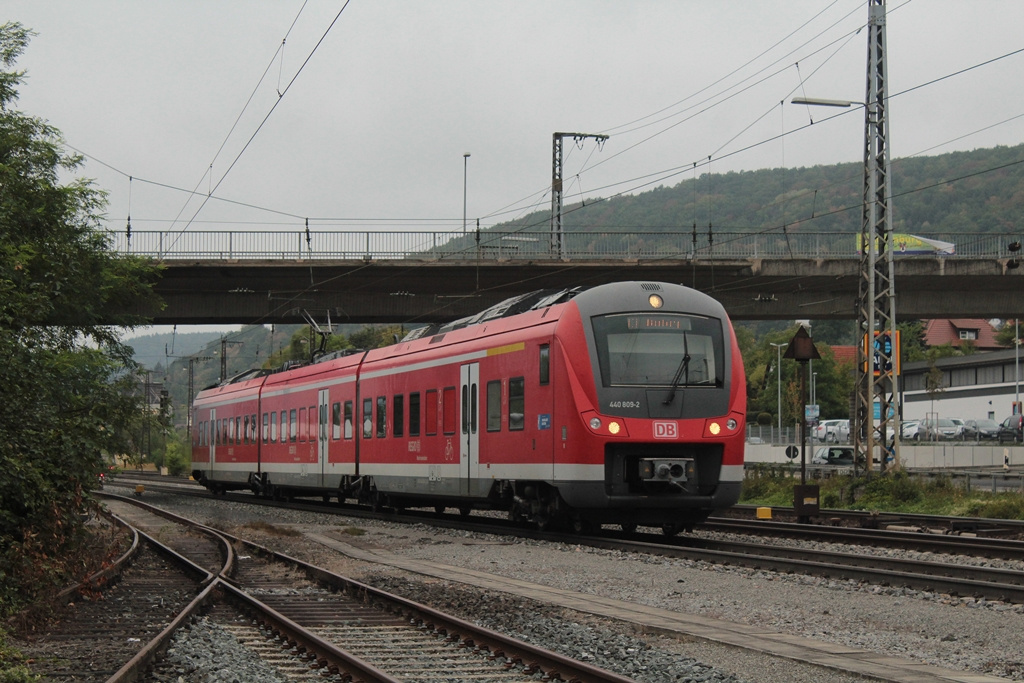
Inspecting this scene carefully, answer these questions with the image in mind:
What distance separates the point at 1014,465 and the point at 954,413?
1553 inches

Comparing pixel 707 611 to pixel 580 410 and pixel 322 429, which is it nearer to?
pixel 580 410

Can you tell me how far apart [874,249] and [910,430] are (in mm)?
44124

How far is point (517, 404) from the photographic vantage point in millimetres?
18250

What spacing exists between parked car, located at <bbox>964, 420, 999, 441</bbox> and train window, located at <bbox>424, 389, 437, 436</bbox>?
47.9 meters

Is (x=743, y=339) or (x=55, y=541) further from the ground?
(x=743, y=339)

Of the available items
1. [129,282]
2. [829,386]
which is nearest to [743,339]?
[829,386]

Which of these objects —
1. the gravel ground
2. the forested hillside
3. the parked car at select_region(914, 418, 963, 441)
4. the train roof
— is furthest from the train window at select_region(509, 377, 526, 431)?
the forested hillside

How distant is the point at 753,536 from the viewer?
63.8 ft

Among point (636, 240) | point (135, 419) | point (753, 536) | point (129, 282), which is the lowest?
point (753, 536)

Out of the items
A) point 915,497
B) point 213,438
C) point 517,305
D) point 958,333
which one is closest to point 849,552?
point 517,305

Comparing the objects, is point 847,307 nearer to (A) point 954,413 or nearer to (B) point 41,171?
(B) point 41,171

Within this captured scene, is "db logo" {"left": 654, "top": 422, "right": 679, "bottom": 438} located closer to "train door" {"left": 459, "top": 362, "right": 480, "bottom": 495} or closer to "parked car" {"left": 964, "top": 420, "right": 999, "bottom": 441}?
"train door" {"left": 459, "top": 362, "right": 480, "bottom": 495}

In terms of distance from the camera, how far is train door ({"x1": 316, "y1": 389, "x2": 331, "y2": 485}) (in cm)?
2828

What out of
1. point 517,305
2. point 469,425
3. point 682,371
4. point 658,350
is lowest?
point 469,425
